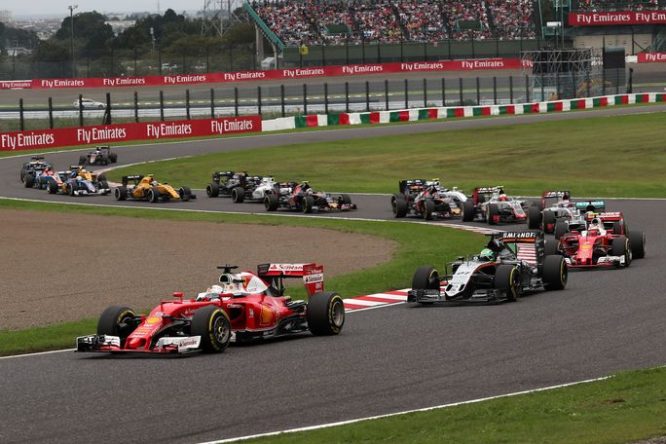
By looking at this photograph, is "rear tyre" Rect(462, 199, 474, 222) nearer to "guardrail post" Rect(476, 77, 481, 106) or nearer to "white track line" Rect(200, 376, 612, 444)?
"white track line" Rect(200, 376, 612, 444)

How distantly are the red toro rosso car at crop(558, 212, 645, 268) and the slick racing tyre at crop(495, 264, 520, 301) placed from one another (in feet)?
13.8

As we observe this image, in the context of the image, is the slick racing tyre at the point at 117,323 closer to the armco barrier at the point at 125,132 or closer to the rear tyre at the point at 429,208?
the rear tyre at the point at 429,208

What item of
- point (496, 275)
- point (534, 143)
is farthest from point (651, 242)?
point (534, 143)

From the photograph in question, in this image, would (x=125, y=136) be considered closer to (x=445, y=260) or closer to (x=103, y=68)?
(x=103, y=68)

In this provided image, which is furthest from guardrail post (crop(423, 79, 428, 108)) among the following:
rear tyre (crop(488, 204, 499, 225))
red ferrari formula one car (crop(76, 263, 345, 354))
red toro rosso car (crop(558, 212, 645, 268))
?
red ferrari formula one car (crop(76, 263, 345, 354))

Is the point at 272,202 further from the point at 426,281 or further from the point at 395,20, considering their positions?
the point at 395,20

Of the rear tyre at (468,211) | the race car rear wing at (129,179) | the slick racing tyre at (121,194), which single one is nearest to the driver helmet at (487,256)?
the rear tyre at (468,211)

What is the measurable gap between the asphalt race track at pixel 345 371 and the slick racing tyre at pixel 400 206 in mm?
15600

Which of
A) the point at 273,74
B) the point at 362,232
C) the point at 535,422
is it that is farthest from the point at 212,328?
the point at 273,74

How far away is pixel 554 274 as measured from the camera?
22.8 metres

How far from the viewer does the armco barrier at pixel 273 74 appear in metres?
101

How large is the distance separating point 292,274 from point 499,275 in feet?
13.8

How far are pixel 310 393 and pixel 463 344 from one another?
3.70 meters

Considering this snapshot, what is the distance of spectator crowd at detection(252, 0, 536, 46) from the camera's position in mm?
115438
